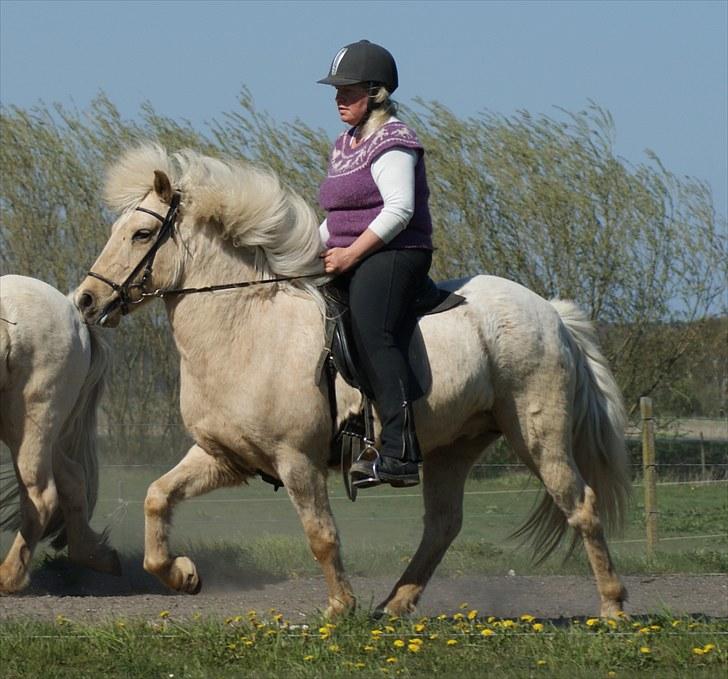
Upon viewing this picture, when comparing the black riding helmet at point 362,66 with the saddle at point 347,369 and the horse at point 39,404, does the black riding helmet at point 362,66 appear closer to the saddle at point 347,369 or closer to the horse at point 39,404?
the saddle at point 347,369

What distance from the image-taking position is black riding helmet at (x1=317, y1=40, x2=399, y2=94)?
611cm

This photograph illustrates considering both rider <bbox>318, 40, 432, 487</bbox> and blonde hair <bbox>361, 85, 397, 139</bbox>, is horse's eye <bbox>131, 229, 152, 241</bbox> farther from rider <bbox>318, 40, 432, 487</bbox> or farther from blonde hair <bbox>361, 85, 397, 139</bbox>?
blonde hair <bbox>361, 85, 397, 139</bbox>

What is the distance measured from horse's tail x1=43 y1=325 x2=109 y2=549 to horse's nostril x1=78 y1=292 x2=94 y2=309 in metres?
2.52

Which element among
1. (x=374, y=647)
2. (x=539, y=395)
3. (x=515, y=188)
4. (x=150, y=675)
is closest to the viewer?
(x=150, y=675)

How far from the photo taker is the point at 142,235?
20.1ft

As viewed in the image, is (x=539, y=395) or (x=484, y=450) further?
(x=484, y=450)

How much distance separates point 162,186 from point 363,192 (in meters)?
0.94

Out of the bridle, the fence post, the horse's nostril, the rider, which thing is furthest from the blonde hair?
the fence post

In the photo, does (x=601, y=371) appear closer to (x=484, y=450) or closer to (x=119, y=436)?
(x=484, y=450)

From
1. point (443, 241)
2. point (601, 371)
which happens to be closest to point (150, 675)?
point (601, 371)

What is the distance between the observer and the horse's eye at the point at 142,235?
613 cm

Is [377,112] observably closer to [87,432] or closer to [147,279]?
[147,279]

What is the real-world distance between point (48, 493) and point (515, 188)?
12581 millimetres

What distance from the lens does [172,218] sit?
6.17 m
